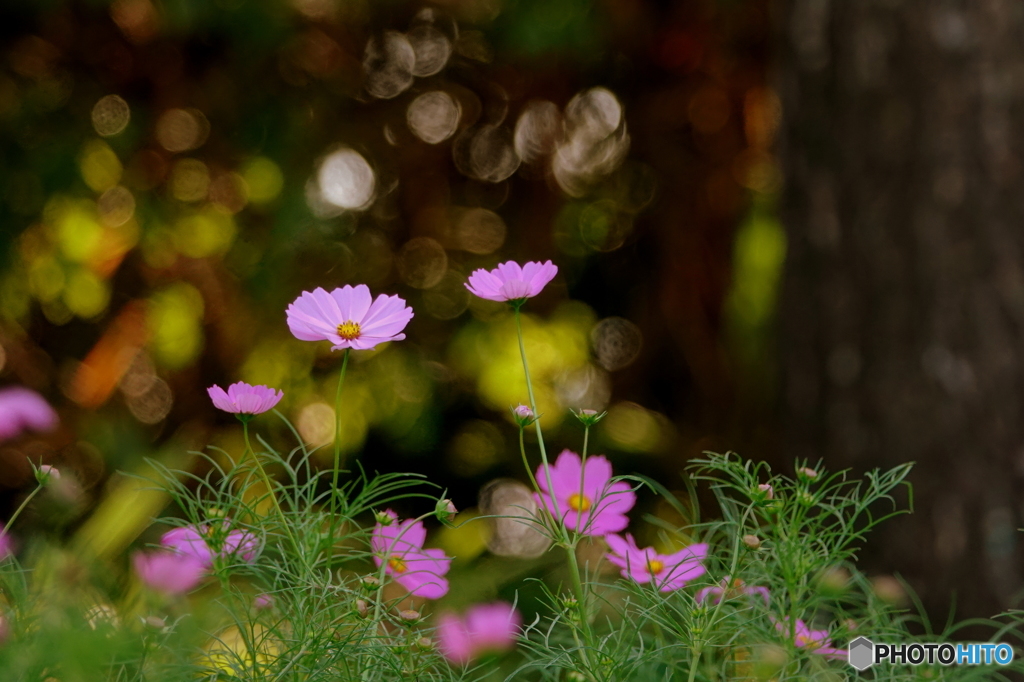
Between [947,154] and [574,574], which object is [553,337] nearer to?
[947,154]

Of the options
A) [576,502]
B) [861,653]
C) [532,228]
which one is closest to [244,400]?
[576,502]

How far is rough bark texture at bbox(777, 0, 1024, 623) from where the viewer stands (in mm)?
1199

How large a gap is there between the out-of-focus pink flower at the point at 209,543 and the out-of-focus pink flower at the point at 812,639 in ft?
0.81

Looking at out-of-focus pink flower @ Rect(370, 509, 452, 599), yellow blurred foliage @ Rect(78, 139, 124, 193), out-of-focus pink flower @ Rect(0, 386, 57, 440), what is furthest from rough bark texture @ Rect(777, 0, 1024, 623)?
yellow blurred foliage @ Rect(78, 139, 124, 193)

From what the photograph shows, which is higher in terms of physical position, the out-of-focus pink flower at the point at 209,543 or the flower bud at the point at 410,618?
the out-of-focus pink flower at the point at 209,543

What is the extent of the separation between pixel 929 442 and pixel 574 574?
1027 mm

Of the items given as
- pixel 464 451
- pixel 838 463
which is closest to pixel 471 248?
pixel 464 451

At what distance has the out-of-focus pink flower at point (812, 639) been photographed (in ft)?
1.35

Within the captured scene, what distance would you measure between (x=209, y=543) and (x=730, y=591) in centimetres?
23

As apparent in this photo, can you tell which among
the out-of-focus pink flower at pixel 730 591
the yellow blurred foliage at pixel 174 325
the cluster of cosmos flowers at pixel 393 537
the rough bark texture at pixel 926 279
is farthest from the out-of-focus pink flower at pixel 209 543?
the yellow blurred foliage at pixel 174 325

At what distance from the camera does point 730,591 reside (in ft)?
1.34

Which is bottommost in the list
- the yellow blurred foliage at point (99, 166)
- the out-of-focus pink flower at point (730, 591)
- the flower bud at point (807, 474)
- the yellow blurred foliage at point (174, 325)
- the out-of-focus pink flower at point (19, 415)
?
the out-of-focus pink flower at point (730, 591)

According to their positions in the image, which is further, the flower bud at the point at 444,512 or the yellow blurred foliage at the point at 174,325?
the yellow blurred foliage at the point at 174,325

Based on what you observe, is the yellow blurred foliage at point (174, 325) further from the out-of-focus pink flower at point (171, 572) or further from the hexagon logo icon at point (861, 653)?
the hexagon logo icon at point (861, 653)
